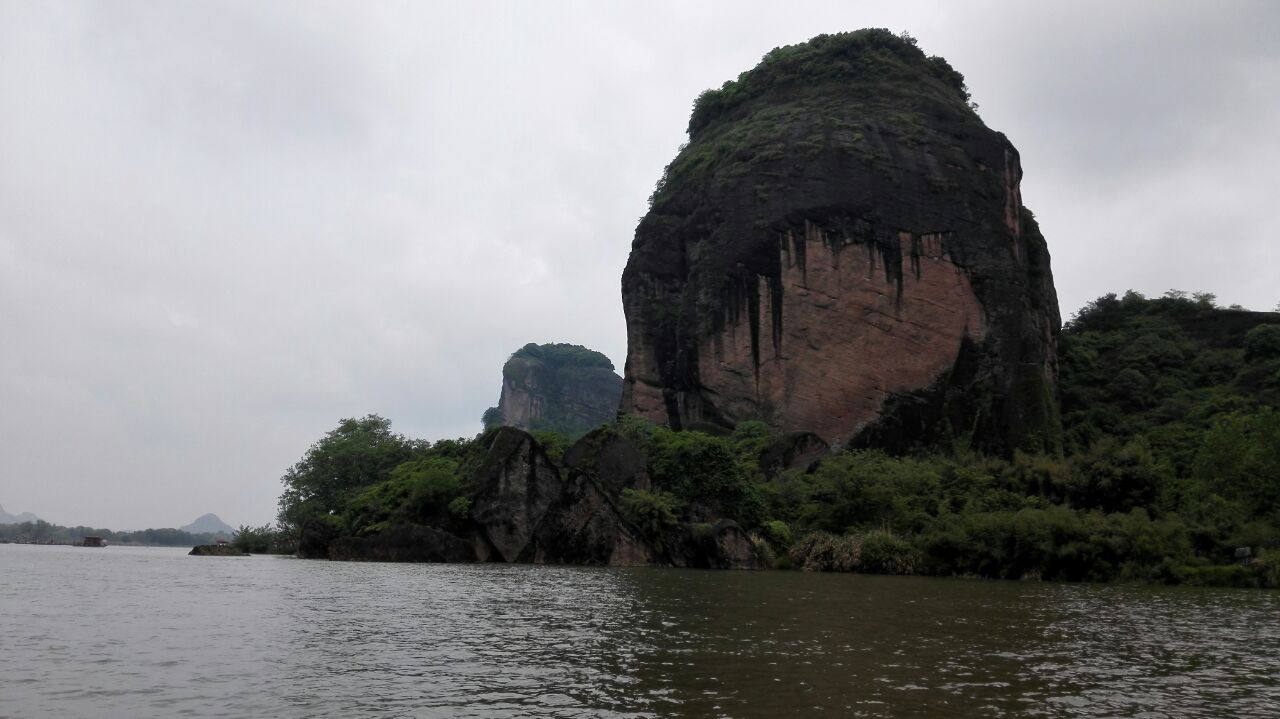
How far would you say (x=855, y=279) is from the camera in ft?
200

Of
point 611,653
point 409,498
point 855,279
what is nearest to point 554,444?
point 409,498

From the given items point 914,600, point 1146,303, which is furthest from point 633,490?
point 1146,303

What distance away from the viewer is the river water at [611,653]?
944 cm

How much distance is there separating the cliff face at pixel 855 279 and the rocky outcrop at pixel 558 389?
3939 inches

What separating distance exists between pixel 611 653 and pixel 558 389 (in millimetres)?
161698

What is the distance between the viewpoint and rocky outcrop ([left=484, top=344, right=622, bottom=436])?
559 ft

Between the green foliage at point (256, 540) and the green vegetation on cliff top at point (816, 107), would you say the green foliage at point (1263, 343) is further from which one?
the green foliage at point (256, 540)

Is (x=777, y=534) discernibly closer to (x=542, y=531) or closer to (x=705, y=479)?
(x=705, y=479)

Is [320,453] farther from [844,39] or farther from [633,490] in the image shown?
[844,39]

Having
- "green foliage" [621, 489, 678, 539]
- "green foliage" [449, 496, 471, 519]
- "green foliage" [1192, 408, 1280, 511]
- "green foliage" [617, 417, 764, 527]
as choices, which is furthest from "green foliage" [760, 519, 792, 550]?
"green foliage" [1192, 408, 1280, 511]

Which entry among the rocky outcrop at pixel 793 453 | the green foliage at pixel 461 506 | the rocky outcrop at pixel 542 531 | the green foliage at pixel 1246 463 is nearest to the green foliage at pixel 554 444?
the rocky outcrop at pixel 542 531

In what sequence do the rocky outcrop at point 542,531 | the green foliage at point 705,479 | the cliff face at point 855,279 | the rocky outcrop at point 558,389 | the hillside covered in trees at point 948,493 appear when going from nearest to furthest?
the hillside covered in trees at point 948,493 → the rocky outcrop at point 542,531 → the green foliage at point 705,479 → the cliff face at point 855,279 → the rocky outcrop at point 558,389

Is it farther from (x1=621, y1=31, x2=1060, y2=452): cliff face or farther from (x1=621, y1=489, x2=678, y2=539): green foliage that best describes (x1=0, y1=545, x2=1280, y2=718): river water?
(x1=621, y1=31, x2=1060, y2=452): cliff face

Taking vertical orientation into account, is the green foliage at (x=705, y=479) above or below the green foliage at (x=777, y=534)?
above
